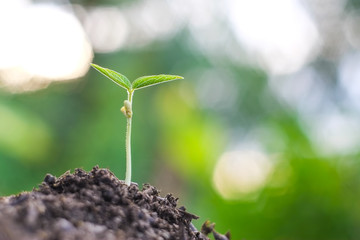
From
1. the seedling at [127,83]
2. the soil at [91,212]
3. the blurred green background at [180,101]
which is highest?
the blurred green background at [180,101]

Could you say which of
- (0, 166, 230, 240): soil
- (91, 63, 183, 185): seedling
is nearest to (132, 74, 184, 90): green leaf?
(91, 63, 183, 185): seedling

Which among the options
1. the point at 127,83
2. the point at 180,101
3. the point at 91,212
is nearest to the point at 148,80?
the point at 127,83

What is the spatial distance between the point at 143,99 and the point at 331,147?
4342mm

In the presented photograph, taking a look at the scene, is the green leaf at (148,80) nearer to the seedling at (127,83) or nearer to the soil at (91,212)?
the seedling at (127,83)

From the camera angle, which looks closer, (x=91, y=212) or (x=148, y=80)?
(x=91, y=212)

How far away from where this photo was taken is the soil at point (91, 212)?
0.44 m

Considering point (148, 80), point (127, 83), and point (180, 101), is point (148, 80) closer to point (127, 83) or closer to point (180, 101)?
point (127, 83)

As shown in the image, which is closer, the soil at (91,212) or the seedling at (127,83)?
the soil at (91,212)

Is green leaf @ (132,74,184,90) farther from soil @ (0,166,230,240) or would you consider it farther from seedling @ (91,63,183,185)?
soil @ (0,166,230,240)

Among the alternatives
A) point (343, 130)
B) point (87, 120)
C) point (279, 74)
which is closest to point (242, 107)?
point (279, 74)

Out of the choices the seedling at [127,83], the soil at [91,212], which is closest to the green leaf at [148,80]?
the seedling at [127,83]

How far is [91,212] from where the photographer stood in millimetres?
520

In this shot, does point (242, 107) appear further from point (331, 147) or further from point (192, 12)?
point (331, 147)

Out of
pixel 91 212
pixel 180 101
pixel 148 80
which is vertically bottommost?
pixel 91 212
